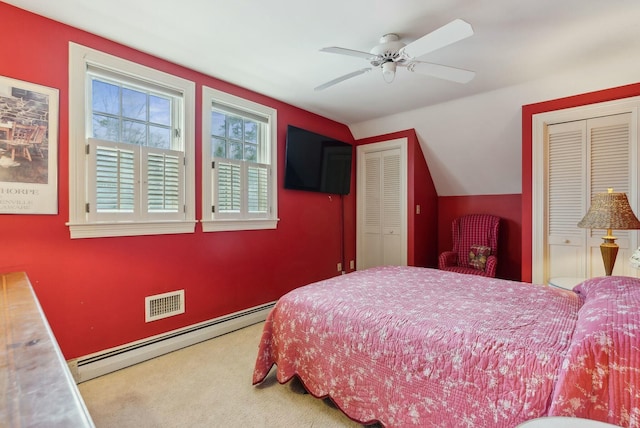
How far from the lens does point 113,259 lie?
7.44 feet

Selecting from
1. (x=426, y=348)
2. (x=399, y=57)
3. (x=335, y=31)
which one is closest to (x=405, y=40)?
(x=399, y=57)

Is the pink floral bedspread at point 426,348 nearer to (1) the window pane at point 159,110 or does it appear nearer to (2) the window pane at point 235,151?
(2) the window pane at point 235,151

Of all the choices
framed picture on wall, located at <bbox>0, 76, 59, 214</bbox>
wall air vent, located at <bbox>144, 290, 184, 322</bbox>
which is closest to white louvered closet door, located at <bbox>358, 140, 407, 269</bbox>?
wall air vent, located at <bbox>144, 290, 184, 322</bbox>

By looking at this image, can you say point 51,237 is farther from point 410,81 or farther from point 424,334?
point 410,81

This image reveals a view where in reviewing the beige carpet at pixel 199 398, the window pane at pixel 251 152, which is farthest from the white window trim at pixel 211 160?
the beige carpet at pixel 199 398

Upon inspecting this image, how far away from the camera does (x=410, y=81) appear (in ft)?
9.75

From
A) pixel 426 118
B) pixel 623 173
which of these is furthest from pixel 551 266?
pixel 426 118

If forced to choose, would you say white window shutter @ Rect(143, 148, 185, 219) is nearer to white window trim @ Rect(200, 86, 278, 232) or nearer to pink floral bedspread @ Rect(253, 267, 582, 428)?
white window trim @ Rect(200, 86, 278, 232)

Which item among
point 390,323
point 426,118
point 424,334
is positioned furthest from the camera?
point 426,118

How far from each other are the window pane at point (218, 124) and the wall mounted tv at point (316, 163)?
733mm

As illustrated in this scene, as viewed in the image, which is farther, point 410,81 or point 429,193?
point 429,193

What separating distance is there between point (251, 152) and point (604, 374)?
306cm

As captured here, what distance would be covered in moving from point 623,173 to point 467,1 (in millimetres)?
2166

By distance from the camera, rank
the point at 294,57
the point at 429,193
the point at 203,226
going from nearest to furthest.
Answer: the point at 294,57 → the point at 203,226 → the point at 429,193
